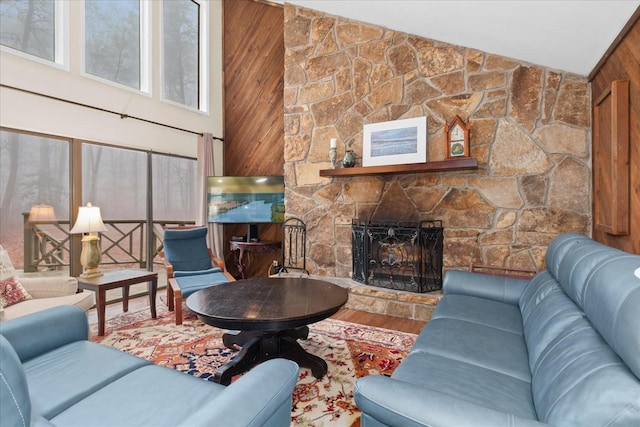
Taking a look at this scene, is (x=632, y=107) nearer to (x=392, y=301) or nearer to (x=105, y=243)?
(x=392, y=301)

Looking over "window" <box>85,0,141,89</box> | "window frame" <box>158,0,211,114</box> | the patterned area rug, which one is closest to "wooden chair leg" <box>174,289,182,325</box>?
the patterned area rug

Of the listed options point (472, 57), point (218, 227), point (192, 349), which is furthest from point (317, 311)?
point (218, 227)

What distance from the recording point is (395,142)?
3590mm

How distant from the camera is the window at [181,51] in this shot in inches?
182

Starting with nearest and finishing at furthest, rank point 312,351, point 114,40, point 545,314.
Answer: point 545,314 < point 312,351 < point 114,40

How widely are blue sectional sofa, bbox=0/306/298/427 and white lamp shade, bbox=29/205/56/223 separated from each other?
98.5 inches

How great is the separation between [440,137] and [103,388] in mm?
3315

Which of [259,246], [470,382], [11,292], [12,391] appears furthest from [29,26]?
[470,382]

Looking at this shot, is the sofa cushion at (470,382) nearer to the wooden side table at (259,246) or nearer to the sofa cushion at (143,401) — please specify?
the sofa cushion at (143,401)

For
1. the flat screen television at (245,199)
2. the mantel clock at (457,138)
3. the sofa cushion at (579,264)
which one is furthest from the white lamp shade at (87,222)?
the sofa cushion at (579,264)

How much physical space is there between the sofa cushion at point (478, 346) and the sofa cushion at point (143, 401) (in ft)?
3.17

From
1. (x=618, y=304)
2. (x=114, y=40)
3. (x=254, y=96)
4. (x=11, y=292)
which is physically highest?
(x=114, y=40)

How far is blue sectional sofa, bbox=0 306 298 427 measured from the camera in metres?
0.78

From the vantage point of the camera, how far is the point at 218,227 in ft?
16.6
